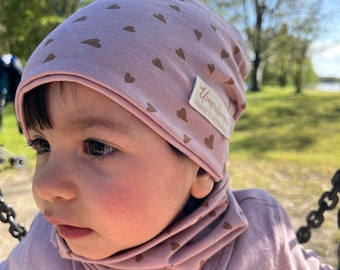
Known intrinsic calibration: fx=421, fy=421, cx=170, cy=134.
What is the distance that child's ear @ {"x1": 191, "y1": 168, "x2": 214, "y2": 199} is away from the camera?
34.8 inches

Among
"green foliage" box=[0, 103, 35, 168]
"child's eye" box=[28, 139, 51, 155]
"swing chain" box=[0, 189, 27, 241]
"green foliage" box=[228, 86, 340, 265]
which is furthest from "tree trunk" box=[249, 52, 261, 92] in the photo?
"child's eye" box=[28, 139, 51, 155]

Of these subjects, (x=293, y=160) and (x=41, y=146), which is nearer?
(x=41, y=146)

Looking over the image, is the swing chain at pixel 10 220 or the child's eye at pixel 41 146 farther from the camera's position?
the swing chain at pixel 10 220

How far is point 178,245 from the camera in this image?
88 cm

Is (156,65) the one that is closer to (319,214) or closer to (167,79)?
(167,79)

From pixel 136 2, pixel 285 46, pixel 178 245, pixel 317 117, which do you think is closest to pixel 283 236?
pixel 178 245

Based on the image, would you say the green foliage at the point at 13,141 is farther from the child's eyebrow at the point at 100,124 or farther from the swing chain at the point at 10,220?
the child's eyebrow at the point at 100,124

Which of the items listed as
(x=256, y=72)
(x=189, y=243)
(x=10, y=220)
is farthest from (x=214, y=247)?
(x=256, y=72)

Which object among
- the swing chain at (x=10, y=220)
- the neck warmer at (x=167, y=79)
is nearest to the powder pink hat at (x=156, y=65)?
the neck warmer at (x=167, y=79)

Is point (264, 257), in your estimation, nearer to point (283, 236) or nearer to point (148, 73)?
point (283, 236)

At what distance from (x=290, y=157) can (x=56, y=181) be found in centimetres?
467

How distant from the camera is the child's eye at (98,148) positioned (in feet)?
2.51

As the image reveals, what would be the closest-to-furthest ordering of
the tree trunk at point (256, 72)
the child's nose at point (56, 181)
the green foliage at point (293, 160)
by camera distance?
1. the child's nose at point (56, 181)
2. the green foliage at point (293, 160)
3. the tree trunk at point (256, 72)

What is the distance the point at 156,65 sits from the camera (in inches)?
31.6
